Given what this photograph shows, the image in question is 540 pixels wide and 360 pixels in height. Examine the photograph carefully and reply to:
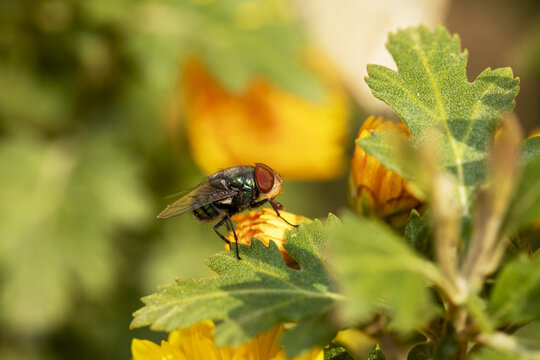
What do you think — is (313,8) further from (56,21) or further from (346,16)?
(56,21)

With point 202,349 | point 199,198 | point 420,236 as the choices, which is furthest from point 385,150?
point 199,198

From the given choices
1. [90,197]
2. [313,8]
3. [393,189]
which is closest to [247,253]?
[393,189]

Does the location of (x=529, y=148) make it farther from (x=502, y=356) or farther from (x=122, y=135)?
(x=122, y=135)

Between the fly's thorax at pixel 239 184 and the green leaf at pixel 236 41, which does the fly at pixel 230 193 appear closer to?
the fly's thorax at pixel 239 184

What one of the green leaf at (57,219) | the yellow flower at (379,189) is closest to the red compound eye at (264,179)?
the yellow flower at (379,189)

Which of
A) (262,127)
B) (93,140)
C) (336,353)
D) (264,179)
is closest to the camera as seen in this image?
(336,353)

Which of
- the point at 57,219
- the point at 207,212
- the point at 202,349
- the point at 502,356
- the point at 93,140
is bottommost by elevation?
the point at 502,356

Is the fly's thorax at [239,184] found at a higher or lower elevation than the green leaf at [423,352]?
higher
